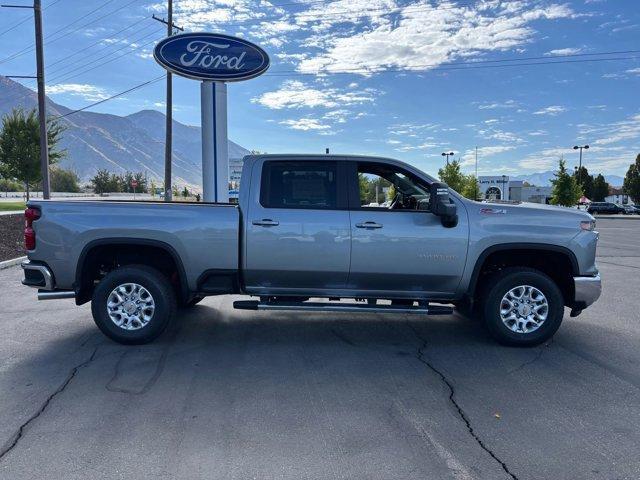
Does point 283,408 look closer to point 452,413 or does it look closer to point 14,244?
point 452,413

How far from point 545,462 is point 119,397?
3.25 metres

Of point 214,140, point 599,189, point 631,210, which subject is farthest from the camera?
point 599,189

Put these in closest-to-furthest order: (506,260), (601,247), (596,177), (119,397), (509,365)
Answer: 1. (119,397)
2. (509,365)
3. (506,260)
4. (601,247)
5. (596,177)

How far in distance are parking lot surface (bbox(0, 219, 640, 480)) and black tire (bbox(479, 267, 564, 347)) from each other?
0.15 m

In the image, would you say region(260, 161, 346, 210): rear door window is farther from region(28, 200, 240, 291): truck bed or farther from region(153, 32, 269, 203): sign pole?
region(153, 32, 269, 203): sign pole

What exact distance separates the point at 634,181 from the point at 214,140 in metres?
75.1

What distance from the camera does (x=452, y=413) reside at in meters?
3.82

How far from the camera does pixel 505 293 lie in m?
5.33

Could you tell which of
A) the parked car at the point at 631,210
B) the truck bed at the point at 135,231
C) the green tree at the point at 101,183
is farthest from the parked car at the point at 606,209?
the green tree at the point at 101,183

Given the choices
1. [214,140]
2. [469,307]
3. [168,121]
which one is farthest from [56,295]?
[168,121]

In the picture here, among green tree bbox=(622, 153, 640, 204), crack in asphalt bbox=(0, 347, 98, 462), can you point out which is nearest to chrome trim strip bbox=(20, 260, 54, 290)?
crack in asphalt bbox=(0, 347, 98, 462)

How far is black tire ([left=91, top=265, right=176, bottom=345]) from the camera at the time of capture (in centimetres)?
531

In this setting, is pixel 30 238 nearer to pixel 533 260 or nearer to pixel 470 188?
pixel 533 260

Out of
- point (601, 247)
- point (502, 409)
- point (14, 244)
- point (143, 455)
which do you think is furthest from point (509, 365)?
point (601, 247)
